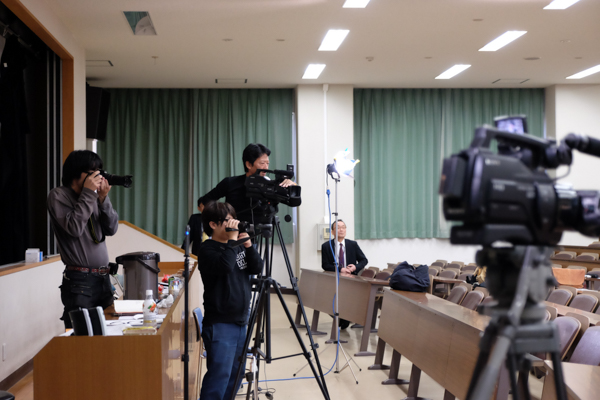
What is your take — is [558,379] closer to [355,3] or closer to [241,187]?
[241,187]

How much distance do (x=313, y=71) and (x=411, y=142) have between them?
252 centimetres

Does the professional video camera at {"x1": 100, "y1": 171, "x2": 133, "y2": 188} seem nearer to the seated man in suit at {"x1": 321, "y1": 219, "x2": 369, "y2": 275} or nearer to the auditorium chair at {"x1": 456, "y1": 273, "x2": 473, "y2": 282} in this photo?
the seated man in suit at {"x1": 321, "y1": 219, "x2": 369, "y2": 275}

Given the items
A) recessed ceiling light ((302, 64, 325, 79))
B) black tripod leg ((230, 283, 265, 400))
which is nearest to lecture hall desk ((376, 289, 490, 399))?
black tripod leg ((230, 283, 265, 400))

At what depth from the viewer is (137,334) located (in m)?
1.95

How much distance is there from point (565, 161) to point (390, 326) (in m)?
3.36

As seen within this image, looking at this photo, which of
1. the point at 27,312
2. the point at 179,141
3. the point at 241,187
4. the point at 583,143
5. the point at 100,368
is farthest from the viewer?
the point at 179,141

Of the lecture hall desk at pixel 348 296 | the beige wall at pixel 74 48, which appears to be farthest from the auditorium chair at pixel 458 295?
the beige wall at pixel 74 48

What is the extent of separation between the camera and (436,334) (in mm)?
3168

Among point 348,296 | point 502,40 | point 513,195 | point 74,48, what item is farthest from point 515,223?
point 502,40

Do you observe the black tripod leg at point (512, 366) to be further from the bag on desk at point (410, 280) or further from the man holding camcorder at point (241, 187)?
the bag on desk at point (410, 280)

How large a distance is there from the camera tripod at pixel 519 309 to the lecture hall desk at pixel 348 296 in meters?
4.14

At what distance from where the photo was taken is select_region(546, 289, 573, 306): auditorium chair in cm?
428

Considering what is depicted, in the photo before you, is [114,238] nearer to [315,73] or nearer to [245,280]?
[315,73]

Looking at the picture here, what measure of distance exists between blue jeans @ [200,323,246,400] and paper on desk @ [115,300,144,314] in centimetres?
39
